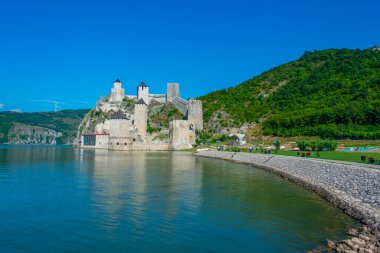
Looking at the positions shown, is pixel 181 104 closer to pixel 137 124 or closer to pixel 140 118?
pixel 140 118

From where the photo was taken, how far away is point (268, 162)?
102 ft

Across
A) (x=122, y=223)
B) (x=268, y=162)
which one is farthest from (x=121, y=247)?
(x=268, y=162)

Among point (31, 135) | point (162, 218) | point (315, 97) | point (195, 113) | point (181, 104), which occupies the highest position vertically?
point (181, 104)

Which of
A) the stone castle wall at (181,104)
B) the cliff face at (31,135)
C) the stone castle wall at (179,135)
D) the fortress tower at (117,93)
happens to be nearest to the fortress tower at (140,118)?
the stone castle wall at (179,135)

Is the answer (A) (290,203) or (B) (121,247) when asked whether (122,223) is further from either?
(A) (290,203)

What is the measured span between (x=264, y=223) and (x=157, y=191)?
7096mm

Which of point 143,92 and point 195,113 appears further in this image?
point 143,92

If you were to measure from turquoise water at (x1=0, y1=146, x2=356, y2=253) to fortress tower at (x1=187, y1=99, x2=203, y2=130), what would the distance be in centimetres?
5476

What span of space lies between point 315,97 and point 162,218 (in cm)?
6030

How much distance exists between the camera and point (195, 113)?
2940 inches

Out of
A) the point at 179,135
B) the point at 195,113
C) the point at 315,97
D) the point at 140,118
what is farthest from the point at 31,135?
the point at 315,97

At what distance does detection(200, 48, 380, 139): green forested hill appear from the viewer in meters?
47.8

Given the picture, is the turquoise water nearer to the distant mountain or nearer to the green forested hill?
the green forested hill

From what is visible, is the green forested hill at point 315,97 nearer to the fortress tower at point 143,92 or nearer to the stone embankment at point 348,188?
the fortress tower at point 143,92
